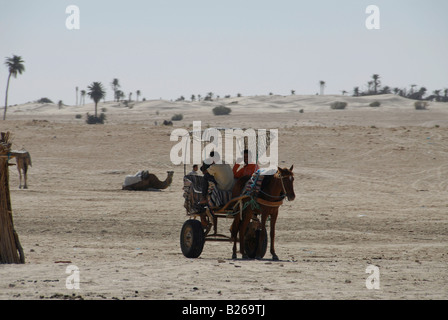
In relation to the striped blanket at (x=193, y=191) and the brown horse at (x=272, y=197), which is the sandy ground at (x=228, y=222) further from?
the striped blanket at (x=193, y=191)

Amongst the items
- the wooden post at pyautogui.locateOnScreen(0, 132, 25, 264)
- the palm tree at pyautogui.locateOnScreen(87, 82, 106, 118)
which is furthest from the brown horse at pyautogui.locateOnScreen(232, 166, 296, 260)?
the palm tree at pyautogui.locateOnScreen(87, 82, 106, 118)

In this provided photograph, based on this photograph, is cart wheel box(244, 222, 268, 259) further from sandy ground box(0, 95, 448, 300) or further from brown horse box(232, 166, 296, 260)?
sandy ground box(0, 95, 448, 300)

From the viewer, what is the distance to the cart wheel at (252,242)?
12977mm

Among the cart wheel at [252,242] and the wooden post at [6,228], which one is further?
the cart wheel at [252,242]

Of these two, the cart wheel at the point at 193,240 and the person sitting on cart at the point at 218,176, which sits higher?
the person sitting on cart at the point at 218,176

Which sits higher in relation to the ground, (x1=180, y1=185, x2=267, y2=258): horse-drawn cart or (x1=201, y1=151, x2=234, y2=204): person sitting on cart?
(x1=201, y1=151, x2=234, y2=204): person sitting on cart

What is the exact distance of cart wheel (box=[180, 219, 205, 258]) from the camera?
1248cm

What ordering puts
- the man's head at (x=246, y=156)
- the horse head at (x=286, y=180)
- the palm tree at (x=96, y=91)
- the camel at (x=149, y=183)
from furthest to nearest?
the palm tree at (x=96, y=91), the camel at (x=149, y=183), the man's head at (x=246, y=156), the horse head at (x=286, y=180)

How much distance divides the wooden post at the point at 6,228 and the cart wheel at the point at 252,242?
4512mm

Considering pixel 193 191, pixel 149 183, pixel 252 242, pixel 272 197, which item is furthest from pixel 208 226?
pixel 149 183

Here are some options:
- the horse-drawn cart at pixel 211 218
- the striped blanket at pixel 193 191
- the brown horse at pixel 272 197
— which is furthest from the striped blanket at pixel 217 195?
the brown horse at pixel 272 197

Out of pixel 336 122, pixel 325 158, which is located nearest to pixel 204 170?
pixel 325 158

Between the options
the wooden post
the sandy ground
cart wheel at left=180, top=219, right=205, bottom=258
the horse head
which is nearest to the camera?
the sandy ground

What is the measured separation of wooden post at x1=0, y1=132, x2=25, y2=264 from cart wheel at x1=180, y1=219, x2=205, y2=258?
125 inches
